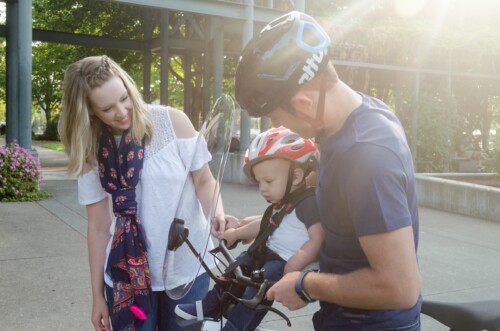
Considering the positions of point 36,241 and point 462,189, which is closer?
point 36,241

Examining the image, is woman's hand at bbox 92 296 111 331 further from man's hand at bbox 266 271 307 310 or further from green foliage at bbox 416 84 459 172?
green foliage at bbox 416 84 459 172

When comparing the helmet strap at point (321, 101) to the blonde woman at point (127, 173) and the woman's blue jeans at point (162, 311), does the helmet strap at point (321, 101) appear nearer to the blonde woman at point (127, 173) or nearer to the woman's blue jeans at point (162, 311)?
the blonde woman at point (127, 173)

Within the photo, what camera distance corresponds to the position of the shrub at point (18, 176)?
10.1 metres

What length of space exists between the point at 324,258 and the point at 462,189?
9187mm

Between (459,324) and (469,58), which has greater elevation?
(469,58)

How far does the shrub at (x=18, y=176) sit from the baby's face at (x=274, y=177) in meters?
8.97

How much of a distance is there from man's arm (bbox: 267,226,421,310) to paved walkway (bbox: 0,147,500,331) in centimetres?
313

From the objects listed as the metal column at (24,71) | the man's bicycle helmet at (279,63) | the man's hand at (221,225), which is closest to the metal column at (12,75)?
the metal column at (24,71)

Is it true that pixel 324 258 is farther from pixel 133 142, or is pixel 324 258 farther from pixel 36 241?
pixel 36 241

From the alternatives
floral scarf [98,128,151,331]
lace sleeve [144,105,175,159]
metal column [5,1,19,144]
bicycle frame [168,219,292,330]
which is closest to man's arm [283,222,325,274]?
bicycle frame [168,219,292,330]

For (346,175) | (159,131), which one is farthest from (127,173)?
(346,175)

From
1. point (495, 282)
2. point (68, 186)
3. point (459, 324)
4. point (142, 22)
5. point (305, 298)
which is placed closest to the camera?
point (305, 298)

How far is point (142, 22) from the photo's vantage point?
70.8 ft

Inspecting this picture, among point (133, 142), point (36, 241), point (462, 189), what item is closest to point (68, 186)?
point (36, 241)
